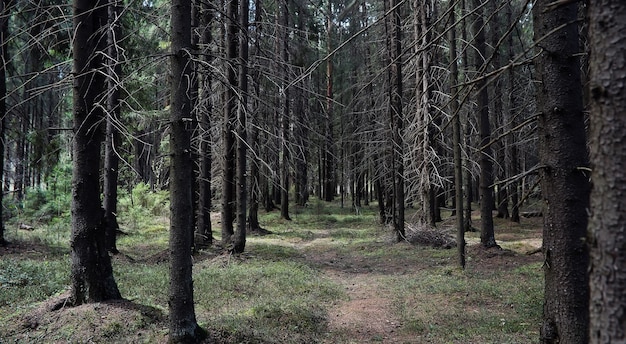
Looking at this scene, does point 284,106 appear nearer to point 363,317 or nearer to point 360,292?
point 360,292

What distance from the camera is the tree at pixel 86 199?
5977 mm

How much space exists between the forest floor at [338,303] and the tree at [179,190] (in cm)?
61

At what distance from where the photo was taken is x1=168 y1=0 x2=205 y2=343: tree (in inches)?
189

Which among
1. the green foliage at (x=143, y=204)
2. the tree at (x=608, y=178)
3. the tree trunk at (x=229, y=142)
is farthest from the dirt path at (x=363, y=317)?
the green foliage at (x=143, y=204)

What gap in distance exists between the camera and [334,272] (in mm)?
11844

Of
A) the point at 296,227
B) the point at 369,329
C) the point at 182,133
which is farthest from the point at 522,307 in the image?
the point at 296,227

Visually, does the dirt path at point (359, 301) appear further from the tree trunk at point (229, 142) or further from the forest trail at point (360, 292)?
the tree trunk at point (229, 142)

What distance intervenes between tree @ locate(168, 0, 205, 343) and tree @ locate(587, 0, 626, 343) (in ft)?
12.9

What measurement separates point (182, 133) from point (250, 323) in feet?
10.2

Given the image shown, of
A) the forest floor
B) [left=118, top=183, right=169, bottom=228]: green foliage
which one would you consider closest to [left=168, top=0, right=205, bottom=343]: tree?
the forest floor

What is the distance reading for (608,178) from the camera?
1.85m

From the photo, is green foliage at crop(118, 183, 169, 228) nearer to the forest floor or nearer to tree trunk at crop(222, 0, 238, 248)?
the forest floor

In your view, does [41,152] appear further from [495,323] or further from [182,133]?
[495,323]

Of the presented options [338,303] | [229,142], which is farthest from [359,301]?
[229,142]
